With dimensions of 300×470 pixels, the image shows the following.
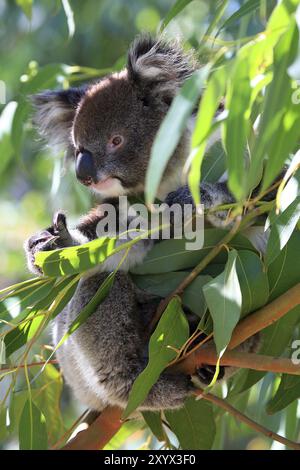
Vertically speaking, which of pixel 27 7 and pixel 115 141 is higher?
pixel 27 7

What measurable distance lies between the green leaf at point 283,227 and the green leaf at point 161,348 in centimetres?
36

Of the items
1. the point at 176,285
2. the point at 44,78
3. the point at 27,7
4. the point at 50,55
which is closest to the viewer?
the point at 176,285

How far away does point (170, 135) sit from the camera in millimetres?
1427

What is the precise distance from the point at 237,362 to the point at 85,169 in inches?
42.1

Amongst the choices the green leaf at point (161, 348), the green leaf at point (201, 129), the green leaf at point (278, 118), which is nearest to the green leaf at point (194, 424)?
the green leaf at point (161, 348)

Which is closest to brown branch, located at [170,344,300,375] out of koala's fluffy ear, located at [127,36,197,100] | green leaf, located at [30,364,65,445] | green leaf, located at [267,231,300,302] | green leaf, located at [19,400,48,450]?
green leaf, located at [267,231,300,302]

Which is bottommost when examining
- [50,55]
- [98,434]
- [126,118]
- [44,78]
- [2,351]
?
[98,434]

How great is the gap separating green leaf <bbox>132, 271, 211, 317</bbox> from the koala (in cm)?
9

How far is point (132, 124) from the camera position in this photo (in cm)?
312

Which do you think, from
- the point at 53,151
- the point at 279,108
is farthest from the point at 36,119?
the point at 279,108

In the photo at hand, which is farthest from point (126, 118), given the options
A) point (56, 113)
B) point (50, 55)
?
point (50, 55)

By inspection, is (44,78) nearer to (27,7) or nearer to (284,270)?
(27,7)

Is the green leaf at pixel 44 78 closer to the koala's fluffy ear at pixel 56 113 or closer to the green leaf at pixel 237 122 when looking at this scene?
the koala's fluffy ear at pixel 56 113

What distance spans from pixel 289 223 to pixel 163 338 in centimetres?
50
